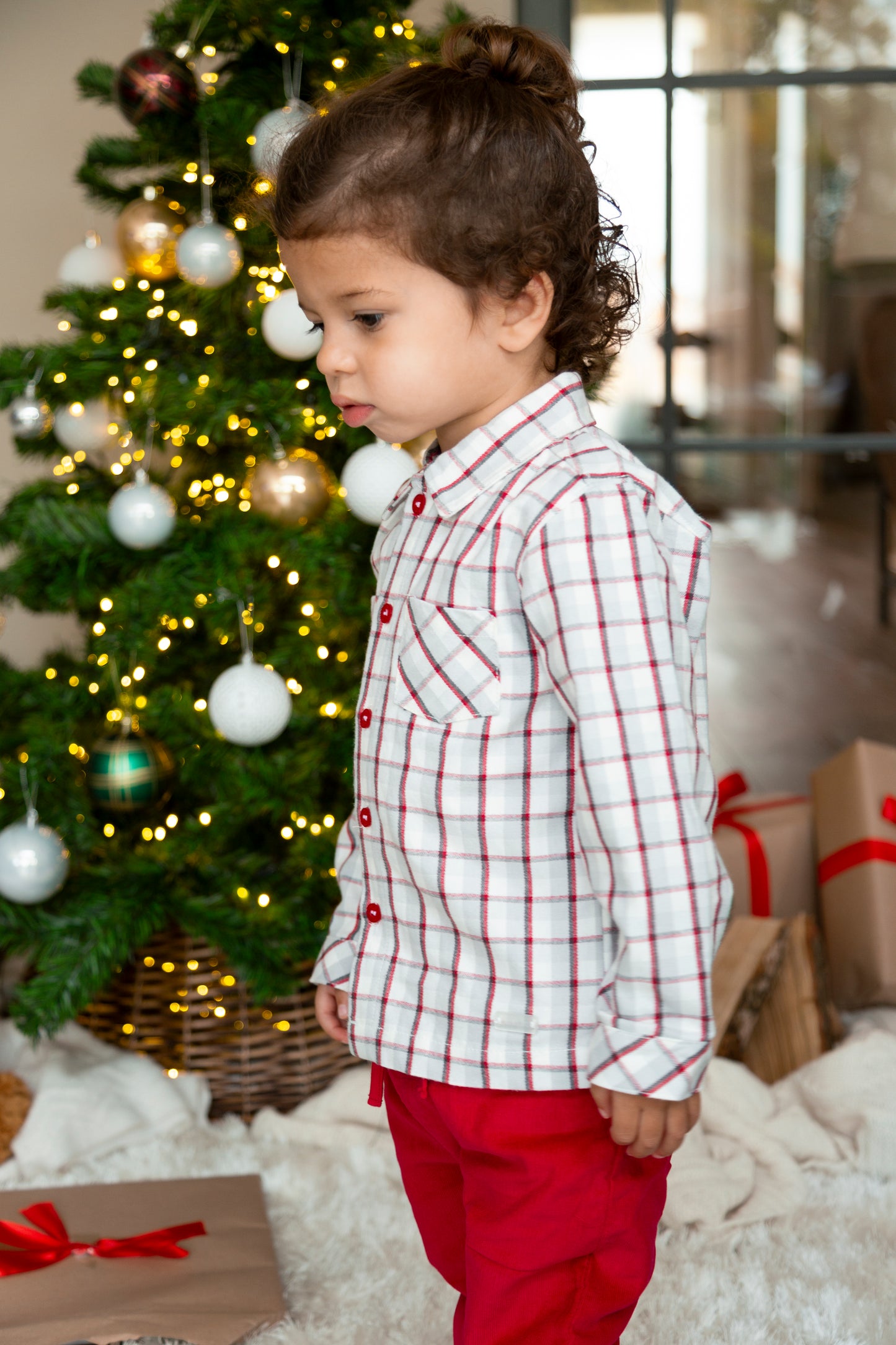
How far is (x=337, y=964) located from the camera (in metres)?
0.92

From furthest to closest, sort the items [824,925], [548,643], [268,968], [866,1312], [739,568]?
[739,568], [824,925], [268,968], [866,1312], [548,643]

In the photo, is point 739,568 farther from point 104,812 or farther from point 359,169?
point 359,169

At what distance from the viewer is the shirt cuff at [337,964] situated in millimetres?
916

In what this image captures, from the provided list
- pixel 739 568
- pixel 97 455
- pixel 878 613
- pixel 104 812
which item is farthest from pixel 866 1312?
pixel 739 568

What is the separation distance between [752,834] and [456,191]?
4.00 ft

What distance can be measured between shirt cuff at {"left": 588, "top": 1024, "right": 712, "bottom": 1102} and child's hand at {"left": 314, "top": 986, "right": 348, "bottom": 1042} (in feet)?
0.99

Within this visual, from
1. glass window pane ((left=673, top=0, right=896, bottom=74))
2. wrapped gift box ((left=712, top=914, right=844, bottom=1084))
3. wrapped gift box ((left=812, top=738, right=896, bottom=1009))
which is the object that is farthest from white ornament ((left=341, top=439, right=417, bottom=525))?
glass window pane ((left=673, top=0, right=896, bottom=74))

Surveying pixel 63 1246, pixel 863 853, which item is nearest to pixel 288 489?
pixel 63 1246

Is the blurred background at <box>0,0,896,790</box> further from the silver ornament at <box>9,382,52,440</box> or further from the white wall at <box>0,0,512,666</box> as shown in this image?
the silver ornament at <box>9,382,52,440</box>

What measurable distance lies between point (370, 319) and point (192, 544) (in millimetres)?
708

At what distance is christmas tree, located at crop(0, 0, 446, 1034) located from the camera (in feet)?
4.43

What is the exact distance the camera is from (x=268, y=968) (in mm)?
1397

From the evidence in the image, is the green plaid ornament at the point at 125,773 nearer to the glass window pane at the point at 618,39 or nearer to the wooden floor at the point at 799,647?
the glass window pane at the point at 618,39

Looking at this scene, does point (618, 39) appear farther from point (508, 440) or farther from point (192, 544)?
point (508, 440)
